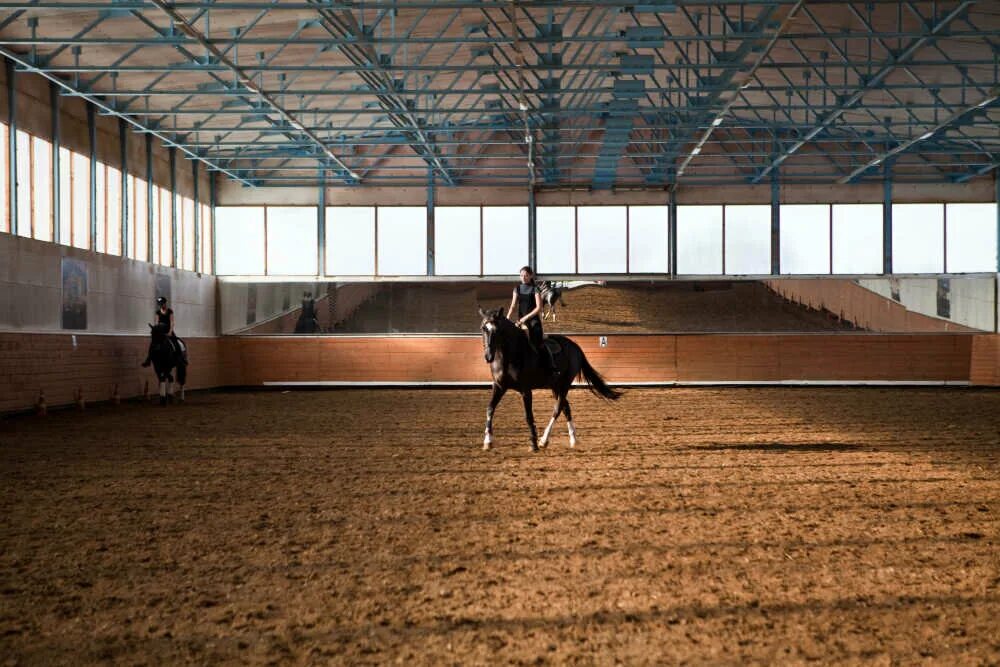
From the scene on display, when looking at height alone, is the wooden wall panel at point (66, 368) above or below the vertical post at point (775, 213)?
below

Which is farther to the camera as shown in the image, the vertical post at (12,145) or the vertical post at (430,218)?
the vertical post at (430,218)

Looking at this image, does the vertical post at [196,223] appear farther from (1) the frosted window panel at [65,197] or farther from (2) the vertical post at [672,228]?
(2) the vertical post at [672,228]

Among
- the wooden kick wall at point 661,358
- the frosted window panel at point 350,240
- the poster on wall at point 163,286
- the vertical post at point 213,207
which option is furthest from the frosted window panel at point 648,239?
the poster on wall at point 163,286

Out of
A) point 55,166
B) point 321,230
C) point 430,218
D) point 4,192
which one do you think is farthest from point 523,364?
point 321,230

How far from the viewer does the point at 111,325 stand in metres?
22.4

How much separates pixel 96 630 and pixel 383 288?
82.3ft

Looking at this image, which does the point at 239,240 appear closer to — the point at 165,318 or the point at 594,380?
the point at 165,318

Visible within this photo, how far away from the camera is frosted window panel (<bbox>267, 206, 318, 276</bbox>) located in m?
30.1

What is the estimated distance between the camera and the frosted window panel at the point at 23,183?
18234mm

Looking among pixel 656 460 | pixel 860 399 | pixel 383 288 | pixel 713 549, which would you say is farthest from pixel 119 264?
pixel 713 549

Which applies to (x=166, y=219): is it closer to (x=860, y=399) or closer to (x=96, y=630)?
(x=860, y=399)

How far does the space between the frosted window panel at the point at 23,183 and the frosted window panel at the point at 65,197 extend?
1250mm

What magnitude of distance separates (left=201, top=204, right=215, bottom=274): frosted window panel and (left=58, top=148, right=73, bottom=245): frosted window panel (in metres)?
8.67

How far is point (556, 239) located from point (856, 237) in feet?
28.8
